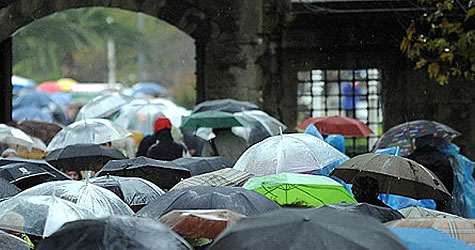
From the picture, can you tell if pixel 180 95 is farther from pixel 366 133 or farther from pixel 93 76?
pixel 366 133

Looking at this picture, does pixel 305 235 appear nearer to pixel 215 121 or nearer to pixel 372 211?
pixel 372 211

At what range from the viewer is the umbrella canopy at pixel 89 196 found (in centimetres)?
671

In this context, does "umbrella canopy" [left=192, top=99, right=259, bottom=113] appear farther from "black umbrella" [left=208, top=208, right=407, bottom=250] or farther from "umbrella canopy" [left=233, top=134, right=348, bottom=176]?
"black umbrella" [left=208, top=208, right=407, bottom=250]

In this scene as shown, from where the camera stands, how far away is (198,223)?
18.9ft

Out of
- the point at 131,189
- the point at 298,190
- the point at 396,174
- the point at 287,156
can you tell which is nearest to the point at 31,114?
the point at 287,156

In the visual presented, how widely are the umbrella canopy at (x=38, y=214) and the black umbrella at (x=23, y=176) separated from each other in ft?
8.50

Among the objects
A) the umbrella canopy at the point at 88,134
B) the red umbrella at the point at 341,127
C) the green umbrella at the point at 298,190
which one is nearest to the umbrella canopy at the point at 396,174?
the green umbrella at the point at 298,190

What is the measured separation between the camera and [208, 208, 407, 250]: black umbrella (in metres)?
4.84

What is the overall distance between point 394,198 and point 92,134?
379cm

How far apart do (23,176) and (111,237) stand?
4.49 metres

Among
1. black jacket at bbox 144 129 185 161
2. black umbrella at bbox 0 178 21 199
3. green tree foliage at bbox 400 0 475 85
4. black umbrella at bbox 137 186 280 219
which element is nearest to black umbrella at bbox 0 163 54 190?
black umbrella at bbox 0 178 21 199

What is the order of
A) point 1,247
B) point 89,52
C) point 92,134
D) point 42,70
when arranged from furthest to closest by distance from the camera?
1. point 89,52
2. point 42,70
3. point 92,134
4. point 1,247

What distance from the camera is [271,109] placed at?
16.9 meters

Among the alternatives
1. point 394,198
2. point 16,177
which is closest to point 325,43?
point 394,198
